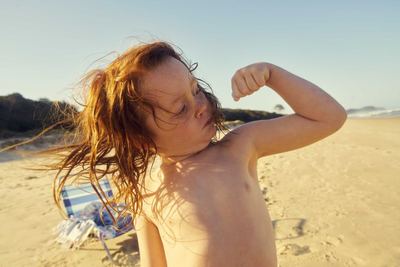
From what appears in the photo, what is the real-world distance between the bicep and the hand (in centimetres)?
84

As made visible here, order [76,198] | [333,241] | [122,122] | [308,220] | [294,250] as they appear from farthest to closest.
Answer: [76,198] → [308,220] → [333,241] → [294,250] → [122,122]

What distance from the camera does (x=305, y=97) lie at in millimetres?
1992

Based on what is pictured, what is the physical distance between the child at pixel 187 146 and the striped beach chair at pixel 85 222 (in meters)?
1.83

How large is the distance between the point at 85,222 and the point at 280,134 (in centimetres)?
322

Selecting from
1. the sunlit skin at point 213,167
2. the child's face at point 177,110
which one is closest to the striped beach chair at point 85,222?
the sunlit skin at point 213,167

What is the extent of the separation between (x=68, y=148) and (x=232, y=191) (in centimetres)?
98

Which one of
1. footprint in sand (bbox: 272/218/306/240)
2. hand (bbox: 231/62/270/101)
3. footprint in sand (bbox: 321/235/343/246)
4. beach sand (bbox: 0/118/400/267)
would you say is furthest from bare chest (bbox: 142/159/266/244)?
footprint in sand (bbox: 272/218/306/240)

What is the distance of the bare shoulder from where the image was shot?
203 centimetres

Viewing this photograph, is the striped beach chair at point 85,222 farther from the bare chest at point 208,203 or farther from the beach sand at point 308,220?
the bare chest at point 208,203

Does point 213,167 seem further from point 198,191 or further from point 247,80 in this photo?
point 247,80

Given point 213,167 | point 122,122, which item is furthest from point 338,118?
point 122,122

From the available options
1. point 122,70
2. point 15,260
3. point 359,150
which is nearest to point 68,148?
point 122,70

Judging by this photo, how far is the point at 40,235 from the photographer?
16.0ft

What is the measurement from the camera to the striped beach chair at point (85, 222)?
A: 4.21 m
